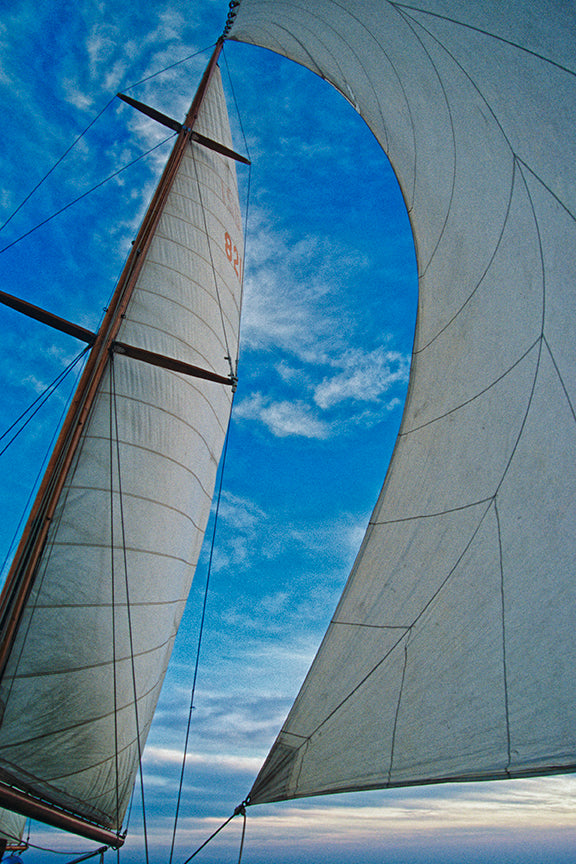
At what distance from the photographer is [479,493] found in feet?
11.3

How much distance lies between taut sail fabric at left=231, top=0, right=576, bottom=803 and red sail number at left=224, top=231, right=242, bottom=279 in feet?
22.6

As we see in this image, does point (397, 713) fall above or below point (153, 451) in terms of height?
below

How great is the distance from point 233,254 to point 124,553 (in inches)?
305

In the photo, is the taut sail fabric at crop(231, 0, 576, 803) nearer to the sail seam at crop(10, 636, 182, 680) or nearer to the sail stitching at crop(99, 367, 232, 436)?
the sail seam at crop(10, 636, 182, 680)

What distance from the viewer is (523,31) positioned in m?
3.55

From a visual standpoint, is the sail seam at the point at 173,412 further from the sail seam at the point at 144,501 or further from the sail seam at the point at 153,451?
the sail seam at the point at 144,501

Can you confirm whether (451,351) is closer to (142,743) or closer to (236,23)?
(142,743)

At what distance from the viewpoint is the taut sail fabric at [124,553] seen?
5.80 metres

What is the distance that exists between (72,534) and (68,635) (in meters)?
1.26

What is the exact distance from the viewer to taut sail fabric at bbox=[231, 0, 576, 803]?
2.75 metres

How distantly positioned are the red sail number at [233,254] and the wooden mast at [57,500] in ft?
7.37

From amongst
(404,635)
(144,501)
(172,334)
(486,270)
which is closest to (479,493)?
(404,635)

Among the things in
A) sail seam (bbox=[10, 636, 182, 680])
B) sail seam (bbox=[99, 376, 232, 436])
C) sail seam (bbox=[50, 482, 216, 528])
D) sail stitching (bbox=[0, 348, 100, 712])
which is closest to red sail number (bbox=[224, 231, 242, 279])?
sail seam (bbox=[99, 376, 232, 436])

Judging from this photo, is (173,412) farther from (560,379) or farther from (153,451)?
(560,379)
